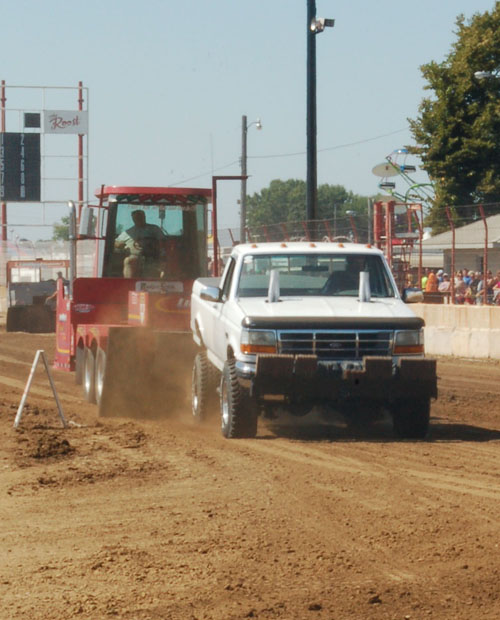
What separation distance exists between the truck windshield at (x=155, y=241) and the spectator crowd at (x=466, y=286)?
31.5 ft

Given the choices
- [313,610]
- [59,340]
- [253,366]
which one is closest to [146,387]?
[253,366]

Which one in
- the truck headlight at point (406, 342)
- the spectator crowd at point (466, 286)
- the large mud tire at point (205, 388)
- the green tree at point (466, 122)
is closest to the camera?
the truck headlight at point (406, 342)

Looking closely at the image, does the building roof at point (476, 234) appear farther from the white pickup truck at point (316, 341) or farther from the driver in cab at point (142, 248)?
the white pickup truck at point (316, 341)

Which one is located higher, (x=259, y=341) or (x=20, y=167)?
(x=20, y=167)

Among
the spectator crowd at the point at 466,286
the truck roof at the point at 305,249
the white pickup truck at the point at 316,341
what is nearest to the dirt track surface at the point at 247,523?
the white pickup truck at the point at 316,341

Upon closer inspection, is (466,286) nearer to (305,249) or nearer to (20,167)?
(305,249)

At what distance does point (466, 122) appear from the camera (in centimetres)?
4744

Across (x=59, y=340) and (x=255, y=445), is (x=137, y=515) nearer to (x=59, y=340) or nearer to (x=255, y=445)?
(x=255, y=445)

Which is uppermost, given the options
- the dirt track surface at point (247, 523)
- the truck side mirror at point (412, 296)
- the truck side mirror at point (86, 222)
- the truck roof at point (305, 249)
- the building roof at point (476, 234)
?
the building roof at point (476, 234)

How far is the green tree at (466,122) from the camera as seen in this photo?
46.9 metres

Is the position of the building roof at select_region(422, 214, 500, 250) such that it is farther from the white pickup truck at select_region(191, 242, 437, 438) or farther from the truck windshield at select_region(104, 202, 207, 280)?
the white pickup truck at select_region(191, 242, 437, 438)

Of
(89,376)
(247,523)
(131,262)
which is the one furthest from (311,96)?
(247,523)

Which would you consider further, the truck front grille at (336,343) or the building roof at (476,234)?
the building roof at (476,234)

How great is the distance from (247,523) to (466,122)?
41.2 m
